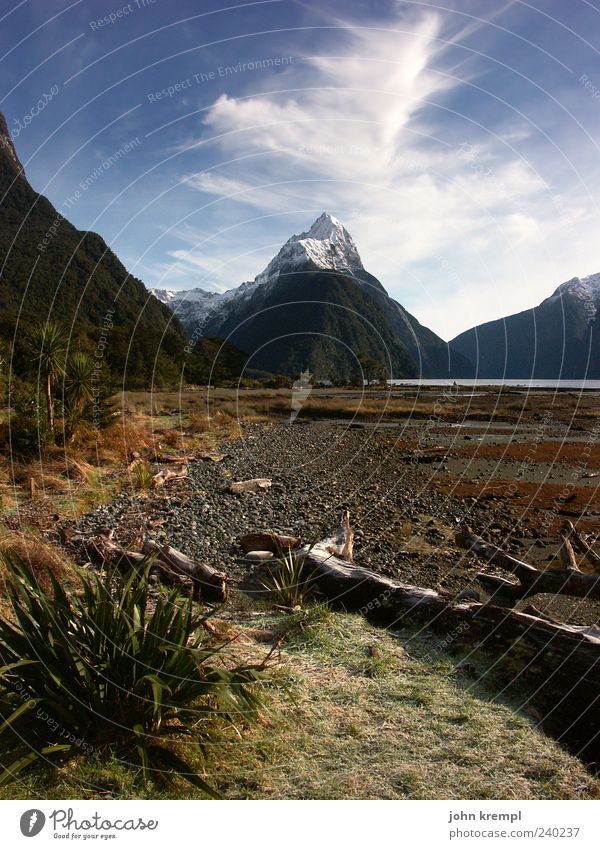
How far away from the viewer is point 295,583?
20.7ft

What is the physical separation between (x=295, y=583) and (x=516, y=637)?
2.68 m

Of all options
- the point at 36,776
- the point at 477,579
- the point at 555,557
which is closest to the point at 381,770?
the point at 36,776

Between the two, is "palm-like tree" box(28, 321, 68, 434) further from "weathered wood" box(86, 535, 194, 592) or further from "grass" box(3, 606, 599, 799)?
"grass" box(3, 606, 599, 799)

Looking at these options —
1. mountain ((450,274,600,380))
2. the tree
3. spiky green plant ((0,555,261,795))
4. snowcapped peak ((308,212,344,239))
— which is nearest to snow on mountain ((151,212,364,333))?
snowcapped peak ((308,212,344,239))

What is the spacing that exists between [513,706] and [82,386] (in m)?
16.1

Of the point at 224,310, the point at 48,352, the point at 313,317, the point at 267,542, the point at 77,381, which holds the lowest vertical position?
the point at 267,542

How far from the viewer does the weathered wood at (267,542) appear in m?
8.30

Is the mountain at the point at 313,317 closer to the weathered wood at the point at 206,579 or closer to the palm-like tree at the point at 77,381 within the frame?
the palm-like tree at the point at 77,381

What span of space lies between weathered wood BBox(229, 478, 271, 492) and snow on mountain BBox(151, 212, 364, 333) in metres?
9.56

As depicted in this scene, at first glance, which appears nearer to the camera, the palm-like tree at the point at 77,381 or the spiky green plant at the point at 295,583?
the spiky green plant at the point at 295,583

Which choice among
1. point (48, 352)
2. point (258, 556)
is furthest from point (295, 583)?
point (48, 352)

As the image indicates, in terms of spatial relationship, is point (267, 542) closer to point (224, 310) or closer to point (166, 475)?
point (166, 475)

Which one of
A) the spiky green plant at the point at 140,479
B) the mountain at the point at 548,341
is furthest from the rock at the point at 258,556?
the mountain at the point at 548,341

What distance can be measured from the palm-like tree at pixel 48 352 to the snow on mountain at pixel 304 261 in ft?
19.3
